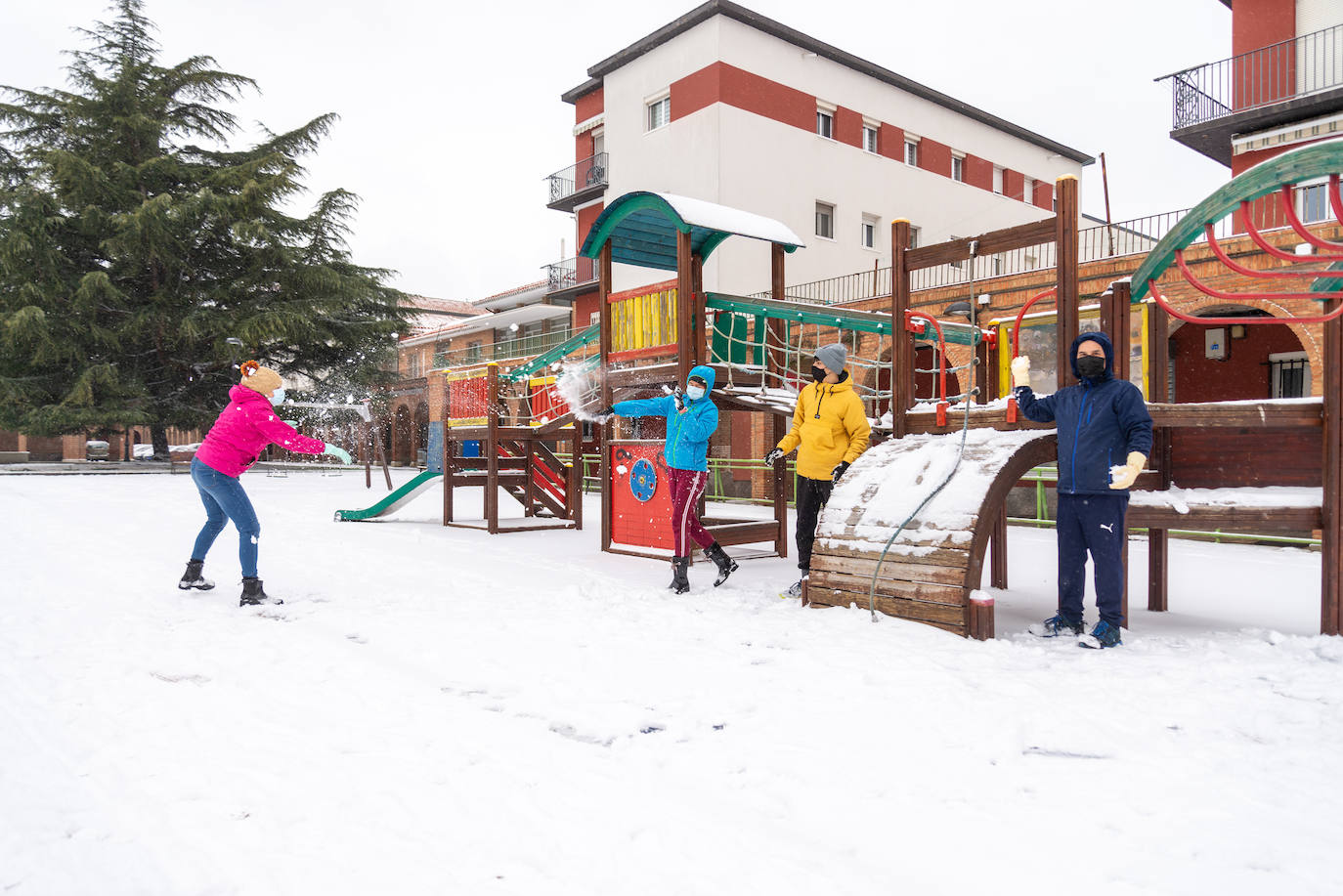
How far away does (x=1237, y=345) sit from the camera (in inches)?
687

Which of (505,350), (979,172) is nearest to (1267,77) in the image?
(979,172)

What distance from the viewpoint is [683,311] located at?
8.40 meters

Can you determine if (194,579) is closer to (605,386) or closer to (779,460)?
(605,386)

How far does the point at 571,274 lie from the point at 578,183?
3341mm

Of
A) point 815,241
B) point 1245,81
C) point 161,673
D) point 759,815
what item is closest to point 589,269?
point 815,241

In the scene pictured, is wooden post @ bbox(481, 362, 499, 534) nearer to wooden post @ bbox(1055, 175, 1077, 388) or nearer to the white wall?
wooden post @ bbox(1055, 175, 1077, 388)

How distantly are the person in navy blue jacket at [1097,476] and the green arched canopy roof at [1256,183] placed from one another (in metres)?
0.91

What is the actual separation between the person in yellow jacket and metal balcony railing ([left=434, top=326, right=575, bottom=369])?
77.6 feet

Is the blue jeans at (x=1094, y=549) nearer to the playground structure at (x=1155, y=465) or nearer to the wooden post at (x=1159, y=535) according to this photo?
the playground structure at (x=1155, y=465)

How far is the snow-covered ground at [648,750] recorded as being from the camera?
7.76 ft

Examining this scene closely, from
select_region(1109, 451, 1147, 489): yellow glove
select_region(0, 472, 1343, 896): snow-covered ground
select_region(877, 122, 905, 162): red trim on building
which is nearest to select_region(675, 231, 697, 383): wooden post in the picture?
select_region(0, 472, 1343, 896): snow-covered ground

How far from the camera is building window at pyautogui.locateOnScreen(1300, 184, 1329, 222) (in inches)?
590

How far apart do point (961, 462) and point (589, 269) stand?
77.9ft

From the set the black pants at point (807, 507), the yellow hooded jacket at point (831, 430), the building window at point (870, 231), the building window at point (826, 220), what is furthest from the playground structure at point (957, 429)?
the building window at point (870, 231)
